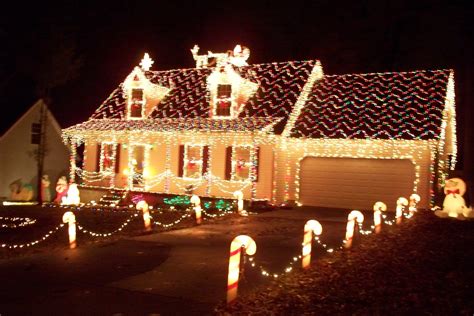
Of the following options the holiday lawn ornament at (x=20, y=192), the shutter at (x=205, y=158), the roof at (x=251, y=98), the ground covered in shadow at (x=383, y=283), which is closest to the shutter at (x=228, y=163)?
the shutter at (x=205, y=158)

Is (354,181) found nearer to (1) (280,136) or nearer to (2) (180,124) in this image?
(1) (280,136)

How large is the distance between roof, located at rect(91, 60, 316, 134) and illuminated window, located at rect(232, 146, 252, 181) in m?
1.57

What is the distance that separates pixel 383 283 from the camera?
811cm

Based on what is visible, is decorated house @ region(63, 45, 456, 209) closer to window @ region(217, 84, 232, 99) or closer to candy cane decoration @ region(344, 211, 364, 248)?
window @ region(217, 84, 232, 99)

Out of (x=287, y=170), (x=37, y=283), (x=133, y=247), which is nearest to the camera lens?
(x=37, y=283)

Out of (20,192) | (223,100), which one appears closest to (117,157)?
(20,192)

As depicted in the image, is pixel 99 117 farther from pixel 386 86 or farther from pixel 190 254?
pixel 190 254

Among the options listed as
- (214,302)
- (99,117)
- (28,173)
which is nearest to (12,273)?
(214,302)

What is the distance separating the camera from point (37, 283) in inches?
345

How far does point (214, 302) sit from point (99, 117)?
20.4 m

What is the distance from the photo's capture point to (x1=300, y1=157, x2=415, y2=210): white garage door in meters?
20.0

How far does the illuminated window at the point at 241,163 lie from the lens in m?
22.0

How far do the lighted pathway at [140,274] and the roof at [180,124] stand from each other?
7083 mm

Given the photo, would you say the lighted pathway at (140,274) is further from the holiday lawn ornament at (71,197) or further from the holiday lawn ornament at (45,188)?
the holiday lawn ornament at (45,188)
